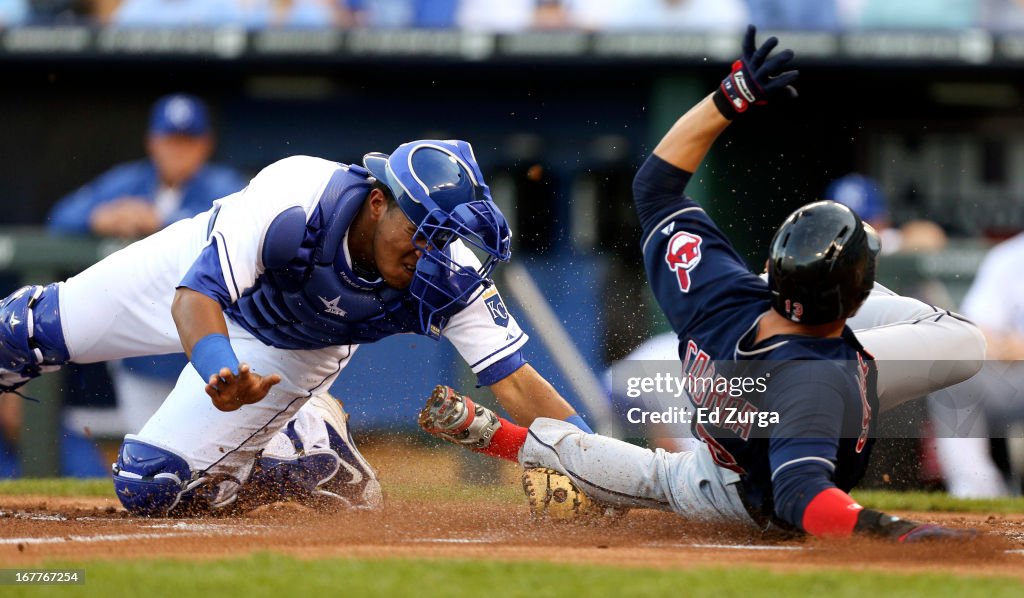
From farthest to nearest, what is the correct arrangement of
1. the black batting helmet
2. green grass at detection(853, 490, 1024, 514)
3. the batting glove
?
green grass at detection(853, 490, 1024, 514)
the black batting helmet
the batting glove

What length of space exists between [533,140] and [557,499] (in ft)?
17.4

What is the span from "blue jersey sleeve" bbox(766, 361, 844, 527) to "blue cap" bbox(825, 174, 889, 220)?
199 inches

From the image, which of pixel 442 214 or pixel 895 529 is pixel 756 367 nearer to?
pixel 895 529

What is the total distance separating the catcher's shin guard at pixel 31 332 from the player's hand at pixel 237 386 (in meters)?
1.31

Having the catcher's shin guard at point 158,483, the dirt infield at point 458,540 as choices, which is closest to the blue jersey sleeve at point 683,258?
the dirt infield at point 458,540

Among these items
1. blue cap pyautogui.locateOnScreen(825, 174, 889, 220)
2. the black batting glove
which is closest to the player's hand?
the black batting glove

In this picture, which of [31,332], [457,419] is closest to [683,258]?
[457,419]

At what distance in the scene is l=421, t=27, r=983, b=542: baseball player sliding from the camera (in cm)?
387

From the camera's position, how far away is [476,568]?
3623 mm

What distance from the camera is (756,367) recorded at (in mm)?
4184

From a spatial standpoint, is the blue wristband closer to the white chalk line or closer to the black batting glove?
the white chalk line

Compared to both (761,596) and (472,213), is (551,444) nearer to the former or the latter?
(472,213)

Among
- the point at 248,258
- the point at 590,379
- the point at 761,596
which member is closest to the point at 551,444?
the point at 248,258

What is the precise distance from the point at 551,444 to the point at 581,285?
13.3 ft
